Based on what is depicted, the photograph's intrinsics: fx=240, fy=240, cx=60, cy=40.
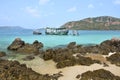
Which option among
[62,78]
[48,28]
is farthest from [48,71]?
[48,28]

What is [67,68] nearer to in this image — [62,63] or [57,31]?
[62,63]

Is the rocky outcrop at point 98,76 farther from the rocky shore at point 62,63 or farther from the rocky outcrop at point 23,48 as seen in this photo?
the rocky outcrop at point 23,48

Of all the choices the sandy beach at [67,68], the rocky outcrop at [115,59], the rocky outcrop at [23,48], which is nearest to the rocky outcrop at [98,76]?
the sandy beach at [67,68]

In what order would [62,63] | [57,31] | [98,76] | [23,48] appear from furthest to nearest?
[57,31] < [23,48] < [62,63] < [98,76]

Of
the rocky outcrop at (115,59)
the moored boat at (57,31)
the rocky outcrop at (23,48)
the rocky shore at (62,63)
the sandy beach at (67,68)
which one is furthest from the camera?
the moored boat at (57,31)

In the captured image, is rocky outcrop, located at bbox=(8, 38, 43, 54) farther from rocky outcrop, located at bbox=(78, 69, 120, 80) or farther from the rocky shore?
rocky outcrop, located at bbox=(78, 69, 120, 80)

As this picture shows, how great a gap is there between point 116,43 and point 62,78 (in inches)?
970

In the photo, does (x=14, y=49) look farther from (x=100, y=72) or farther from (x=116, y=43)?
(x=100, y=72)

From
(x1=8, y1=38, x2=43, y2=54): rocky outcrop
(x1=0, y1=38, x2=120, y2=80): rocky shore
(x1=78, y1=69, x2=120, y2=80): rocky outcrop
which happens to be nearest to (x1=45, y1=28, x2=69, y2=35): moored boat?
(x1=8, y1=38, x2=43, y2=54): rocky outcrop

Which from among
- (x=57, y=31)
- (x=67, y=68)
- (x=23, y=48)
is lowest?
(x=57, y=31)

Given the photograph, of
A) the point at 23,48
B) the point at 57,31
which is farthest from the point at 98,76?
the point at 57,31

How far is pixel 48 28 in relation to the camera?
13325 centimetres

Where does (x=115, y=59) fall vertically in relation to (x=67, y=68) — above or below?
above

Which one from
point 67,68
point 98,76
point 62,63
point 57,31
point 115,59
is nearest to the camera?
point 98,76
